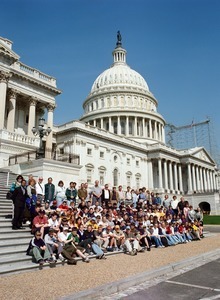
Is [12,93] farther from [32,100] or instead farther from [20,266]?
[20,266]

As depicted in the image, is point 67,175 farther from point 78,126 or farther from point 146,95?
point 146,95

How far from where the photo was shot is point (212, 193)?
2411 inches

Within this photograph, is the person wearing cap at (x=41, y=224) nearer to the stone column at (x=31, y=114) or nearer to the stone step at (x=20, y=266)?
the stone step at (x=20, y=266)

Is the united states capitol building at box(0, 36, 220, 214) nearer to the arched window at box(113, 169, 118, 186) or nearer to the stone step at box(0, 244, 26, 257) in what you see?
the arched window at box(113, 169, 118, 186)


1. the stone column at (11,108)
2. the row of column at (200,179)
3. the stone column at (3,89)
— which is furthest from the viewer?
the row of column at (200,179)

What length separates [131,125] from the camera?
249 feet

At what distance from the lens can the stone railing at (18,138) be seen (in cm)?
2781

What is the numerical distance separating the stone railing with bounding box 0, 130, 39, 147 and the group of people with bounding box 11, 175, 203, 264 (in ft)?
49.6

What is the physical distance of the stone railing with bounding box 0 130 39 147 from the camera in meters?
27.8

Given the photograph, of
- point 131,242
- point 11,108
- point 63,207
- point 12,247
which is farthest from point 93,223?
point 11,108

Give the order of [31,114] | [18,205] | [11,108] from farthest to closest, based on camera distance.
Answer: [31,114]
[11,108]
[18,205]

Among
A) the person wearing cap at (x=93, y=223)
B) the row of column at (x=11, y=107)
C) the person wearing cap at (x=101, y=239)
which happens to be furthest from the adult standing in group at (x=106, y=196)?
the row of column at (x=11, y=107)

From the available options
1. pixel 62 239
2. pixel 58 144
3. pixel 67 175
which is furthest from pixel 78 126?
pixel 62 239

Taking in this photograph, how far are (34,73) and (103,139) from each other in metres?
19.1
